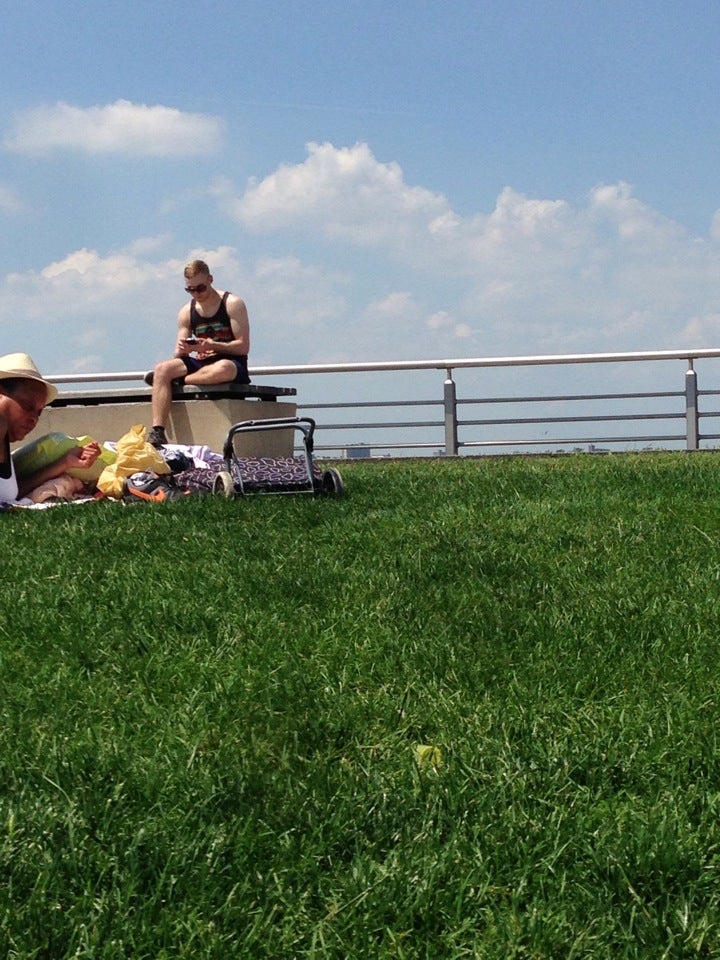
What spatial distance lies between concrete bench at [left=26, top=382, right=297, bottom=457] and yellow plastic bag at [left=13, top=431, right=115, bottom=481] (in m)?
2.50

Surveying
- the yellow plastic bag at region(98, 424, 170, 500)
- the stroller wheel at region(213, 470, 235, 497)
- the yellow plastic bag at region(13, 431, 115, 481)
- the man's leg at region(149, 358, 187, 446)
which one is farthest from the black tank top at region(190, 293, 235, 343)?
the stroller wheel at region(213, 470, 235, 497)

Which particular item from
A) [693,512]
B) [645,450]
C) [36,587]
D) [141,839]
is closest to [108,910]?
[141,839]

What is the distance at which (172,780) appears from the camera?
257 centimetres

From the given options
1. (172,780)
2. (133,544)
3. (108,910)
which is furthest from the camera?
(133,544)

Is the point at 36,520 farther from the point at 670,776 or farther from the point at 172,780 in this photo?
the point at 670,776

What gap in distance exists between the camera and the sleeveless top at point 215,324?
1049 cm

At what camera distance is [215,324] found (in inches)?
416

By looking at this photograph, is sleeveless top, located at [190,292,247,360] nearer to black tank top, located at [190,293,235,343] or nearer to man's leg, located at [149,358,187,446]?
black tank top, located at [190,293,235,343]

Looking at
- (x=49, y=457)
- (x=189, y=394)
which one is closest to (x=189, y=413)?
(x=189, y=394)

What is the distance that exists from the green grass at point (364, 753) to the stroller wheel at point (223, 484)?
214 cm

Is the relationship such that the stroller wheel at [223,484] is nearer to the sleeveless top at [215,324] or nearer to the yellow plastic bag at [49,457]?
the yellow plastic bag at [49,457]

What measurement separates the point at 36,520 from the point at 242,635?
348cm

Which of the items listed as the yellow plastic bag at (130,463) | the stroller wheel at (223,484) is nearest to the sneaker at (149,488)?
the yellow plastic bag at (130,463)

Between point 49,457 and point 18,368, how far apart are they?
86 centimetres
